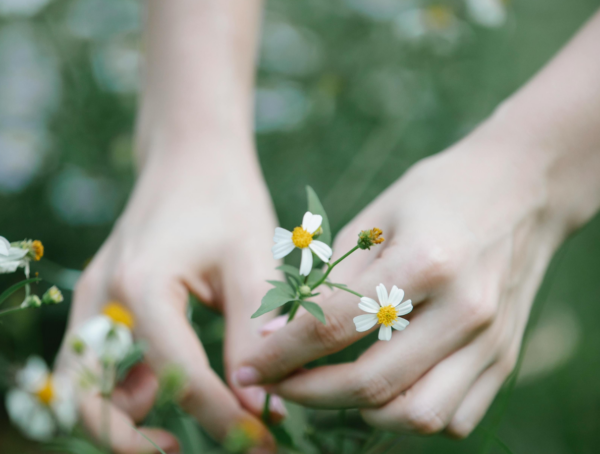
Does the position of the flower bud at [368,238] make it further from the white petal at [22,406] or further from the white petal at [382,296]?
the white petal at [22,406]

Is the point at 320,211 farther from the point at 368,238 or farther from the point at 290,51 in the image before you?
the point at 290,51

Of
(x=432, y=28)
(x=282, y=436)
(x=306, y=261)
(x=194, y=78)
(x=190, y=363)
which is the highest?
(x=432, y=28)

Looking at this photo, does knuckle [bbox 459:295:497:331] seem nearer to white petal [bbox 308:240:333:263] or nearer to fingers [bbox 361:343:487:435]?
fingers [bbox 361:343:487:435]

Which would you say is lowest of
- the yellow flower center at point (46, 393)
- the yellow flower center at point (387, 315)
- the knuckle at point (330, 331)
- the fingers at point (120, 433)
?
the fingers at point (120, 433)

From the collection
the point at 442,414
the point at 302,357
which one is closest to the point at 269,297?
the point at 302,357

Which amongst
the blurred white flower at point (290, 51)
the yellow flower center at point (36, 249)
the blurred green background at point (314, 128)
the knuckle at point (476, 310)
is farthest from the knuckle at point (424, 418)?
the blurred white flower at point (290, 51)

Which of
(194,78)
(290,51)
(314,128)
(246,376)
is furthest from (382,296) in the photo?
(290,51)
